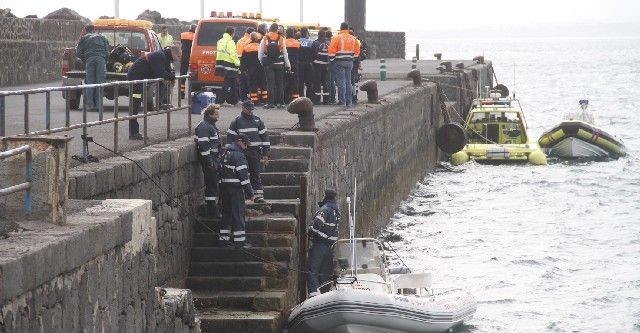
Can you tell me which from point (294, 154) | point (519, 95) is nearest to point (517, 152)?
point (294, 154)

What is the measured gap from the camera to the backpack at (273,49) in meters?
26.4

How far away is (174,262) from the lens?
16.0 meters

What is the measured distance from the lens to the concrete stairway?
15.4 metres

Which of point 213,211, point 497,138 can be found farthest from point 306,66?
point 497,138

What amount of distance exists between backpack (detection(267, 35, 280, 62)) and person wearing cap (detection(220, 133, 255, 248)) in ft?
32.5

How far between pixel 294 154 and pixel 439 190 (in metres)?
20.8

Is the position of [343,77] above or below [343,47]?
below

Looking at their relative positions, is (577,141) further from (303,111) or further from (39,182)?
(39,182)

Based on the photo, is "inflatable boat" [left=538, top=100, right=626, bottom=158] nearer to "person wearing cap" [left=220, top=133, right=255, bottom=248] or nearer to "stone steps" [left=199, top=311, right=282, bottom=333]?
"person wearing cap" [left=220, top=133, right=255, bottom=248]

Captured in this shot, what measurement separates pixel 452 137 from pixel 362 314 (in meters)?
27.5

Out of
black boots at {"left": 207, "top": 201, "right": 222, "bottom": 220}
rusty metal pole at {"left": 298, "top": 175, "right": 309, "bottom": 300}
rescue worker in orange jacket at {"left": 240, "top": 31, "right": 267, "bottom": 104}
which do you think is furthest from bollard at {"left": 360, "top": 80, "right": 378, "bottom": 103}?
black boots at {"left": 207, "top": 201, "right": 222, "bottom": 220}

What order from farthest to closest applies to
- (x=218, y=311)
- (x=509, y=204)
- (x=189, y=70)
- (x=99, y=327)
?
(x=509, y=204)
(x=189, y=70)
(x=218, y=311)
(x=99, y=327)

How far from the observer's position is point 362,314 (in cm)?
1636

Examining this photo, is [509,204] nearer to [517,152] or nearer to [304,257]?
[517,152]
